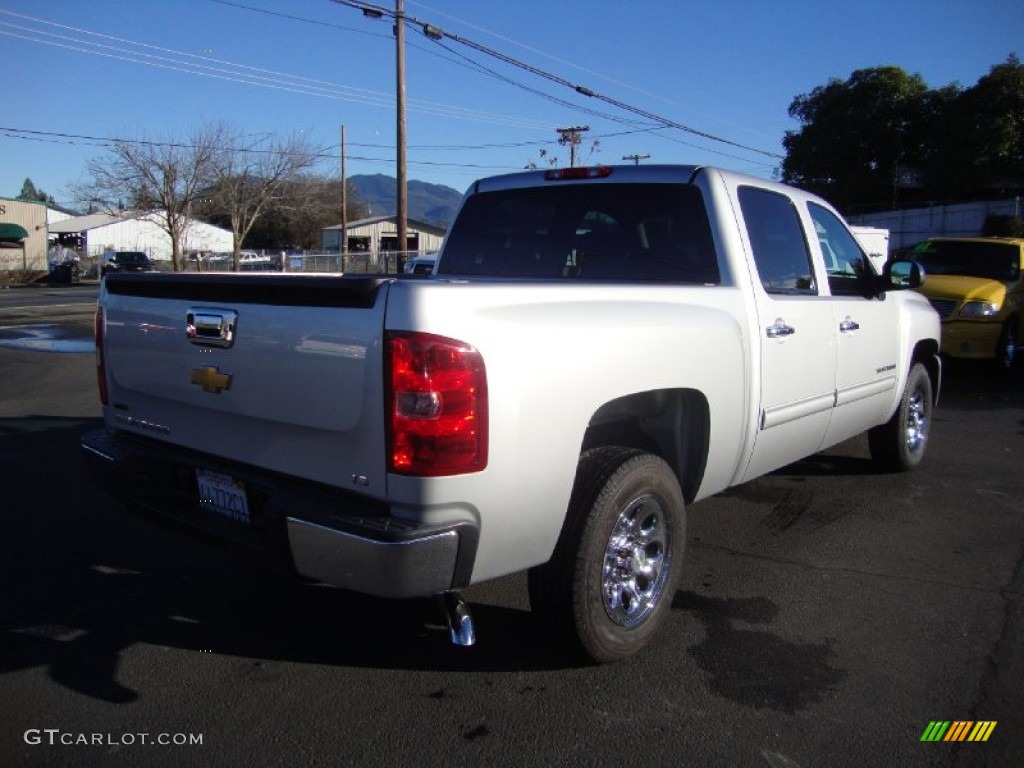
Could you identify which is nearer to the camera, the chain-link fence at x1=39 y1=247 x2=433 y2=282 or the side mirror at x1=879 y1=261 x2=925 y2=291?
the side mirror at x1=879 y1=261 x2=925 y2=291

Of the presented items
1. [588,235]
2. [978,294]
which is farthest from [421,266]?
[978,294]

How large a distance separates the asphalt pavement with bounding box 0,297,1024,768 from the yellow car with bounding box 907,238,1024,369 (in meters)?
6.04

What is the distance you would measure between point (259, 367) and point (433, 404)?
74 cm

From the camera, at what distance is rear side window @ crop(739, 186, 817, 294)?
4.26 metres

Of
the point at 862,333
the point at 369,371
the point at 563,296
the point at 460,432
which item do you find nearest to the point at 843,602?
the point at 862,333

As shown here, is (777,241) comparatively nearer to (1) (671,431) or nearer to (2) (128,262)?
(1) (671,431)

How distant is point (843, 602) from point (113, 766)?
10.3ft

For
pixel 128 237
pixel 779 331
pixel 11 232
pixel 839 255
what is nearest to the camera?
pixel 779 331

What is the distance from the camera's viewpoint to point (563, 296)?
3.04 metres

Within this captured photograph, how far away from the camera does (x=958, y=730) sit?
2.97 meters

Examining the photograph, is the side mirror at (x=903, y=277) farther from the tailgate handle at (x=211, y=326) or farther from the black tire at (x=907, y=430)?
the tailgate handle at (x=211, y=326)

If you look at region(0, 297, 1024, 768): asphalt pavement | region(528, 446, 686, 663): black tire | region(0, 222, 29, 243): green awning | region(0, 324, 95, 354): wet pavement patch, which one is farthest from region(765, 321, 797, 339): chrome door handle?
region(0, 222, 29, 243): green awning

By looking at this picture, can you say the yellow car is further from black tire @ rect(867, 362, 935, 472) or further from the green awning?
the green awning

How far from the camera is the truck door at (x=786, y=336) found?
13.3ft
